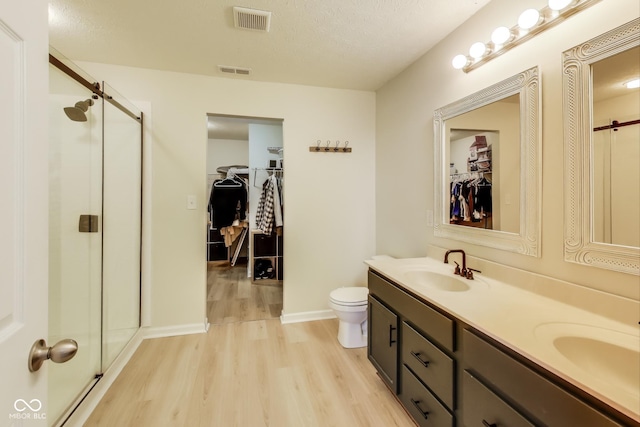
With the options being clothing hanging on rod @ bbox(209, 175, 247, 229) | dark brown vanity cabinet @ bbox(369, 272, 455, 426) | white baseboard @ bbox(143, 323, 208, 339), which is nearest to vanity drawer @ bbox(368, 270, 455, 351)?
dark brown vanity cabinet @ bbox(369, 272, 455, 426)

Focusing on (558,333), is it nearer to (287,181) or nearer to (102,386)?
(287,181)

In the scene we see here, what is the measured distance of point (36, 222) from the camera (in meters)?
0.62

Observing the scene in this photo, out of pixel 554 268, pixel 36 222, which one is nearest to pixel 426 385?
pixel 554 268

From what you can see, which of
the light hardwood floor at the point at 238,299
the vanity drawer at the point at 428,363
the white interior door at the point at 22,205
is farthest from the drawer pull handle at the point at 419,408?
the light hardwood floor at the point at 238,299

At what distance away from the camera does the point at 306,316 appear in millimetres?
2893

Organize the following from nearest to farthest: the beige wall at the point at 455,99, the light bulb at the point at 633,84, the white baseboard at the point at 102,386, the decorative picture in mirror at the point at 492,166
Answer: the light bulb at the point at 633,84
the beige wall at the point at 455,99
the decorative picture in mirror at the point at 492,166
the white baseboard at the point at 102,386

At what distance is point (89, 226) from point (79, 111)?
0.70 metres

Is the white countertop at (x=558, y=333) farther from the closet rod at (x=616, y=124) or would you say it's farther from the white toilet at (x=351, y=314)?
the white toilet at (x=351, y=314)

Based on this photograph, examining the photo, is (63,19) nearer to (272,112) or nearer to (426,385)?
(272,112)

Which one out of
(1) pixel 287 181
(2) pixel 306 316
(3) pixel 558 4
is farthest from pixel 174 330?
(3) pixel 558 4

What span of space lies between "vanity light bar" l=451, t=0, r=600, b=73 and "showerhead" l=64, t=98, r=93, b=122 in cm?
231

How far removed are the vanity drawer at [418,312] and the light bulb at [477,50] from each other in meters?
1.45

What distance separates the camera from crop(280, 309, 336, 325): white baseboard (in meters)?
2.84

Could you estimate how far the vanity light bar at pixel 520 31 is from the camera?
1.21 meters
